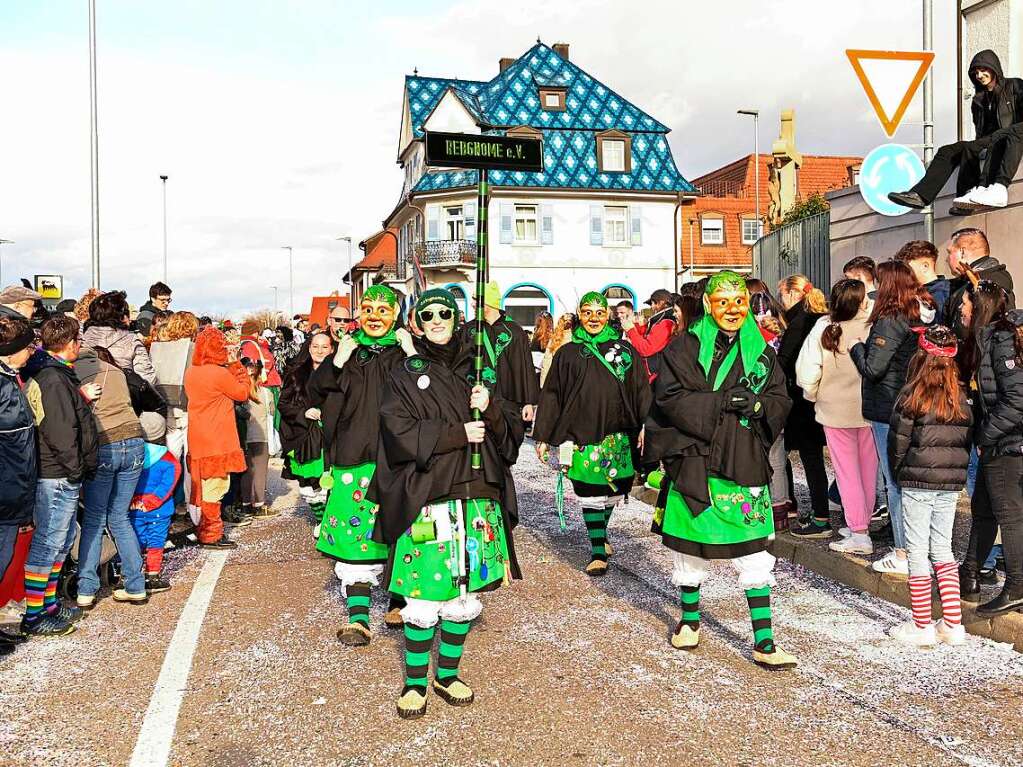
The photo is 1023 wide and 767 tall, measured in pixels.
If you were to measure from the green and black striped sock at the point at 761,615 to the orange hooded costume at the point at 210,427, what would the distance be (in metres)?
4.98

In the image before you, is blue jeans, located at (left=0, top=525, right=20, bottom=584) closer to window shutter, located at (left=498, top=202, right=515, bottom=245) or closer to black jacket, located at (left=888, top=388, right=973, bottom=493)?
black jacket, located at (left=888, top=388, right=973, bottom=493)

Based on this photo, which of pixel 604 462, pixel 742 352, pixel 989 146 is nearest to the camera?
pixel 742 352

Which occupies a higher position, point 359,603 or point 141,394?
point 141,394

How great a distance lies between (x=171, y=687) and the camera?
482 cm

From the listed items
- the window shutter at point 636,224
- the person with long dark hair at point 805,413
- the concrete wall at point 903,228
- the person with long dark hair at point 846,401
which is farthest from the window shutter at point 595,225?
A: the person with long dark hair at point 846,401

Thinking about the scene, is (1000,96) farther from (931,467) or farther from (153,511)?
(153,511)

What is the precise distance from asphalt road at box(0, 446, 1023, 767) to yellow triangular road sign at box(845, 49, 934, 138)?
3.67m

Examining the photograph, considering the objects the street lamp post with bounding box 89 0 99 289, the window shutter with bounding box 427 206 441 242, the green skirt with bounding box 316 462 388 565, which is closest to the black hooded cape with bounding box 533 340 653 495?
the green skirt with bounding box 316 462 388 565

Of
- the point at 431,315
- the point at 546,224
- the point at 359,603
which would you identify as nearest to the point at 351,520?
the point at 359,603

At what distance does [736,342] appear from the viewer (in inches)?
204

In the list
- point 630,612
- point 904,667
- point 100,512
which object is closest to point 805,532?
point 630,612

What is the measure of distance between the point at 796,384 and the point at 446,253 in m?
31.9

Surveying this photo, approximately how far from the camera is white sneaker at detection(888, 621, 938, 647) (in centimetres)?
528

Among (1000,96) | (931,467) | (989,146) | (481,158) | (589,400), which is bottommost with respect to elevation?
(931,467)
